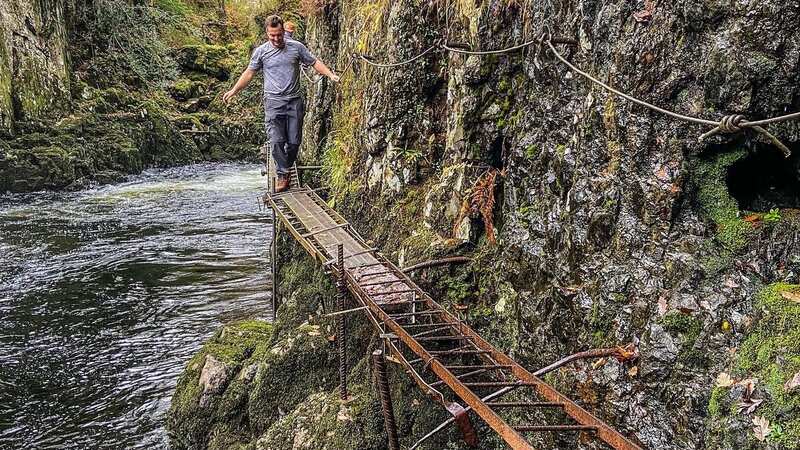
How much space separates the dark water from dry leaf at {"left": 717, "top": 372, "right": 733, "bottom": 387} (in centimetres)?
727

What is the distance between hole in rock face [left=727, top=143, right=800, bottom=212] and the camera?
3.79 metres

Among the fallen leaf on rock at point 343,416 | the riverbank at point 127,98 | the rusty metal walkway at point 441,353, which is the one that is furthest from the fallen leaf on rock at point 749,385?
the riverbank at point 127,98

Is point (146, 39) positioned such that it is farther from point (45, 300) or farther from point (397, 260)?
point (397, 260)

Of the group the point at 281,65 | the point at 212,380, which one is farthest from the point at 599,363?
the point at 281,65

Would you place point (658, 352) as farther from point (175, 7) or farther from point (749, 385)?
point (175, 7)

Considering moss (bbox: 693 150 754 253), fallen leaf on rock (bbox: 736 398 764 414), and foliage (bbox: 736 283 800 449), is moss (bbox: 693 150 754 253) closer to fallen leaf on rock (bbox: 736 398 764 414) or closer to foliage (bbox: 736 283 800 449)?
foliage (bbox: 736 283 800 449)

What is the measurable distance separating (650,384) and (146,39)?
32.5 m

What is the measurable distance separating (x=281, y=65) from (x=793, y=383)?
24.1 feet

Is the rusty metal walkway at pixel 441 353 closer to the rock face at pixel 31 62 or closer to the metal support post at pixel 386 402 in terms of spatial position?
the metal support post at pixel 386 402

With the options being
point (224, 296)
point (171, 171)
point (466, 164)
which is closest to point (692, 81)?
point (466, 164)

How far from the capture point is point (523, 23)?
5.74m

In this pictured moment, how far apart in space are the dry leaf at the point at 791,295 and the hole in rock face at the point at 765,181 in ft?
2.04

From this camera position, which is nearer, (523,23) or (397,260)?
(523,23)

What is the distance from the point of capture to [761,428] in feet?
10.4
